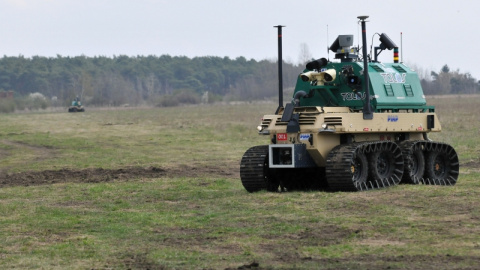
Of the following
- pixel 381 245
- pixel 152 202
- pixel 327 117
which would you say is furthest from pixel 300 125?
pixel 381 245

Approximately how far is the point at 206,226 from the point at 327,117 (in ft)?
16.5

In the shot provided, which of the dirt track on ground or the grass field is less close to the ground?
the grass field

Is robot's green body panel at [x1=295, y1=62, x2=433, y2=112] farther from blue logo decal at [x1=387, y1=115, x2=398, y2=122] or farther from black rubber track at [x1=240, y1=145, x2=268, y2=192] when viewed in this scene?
black rubber track at [x1=240, y1=145, x2=268, y2=192]

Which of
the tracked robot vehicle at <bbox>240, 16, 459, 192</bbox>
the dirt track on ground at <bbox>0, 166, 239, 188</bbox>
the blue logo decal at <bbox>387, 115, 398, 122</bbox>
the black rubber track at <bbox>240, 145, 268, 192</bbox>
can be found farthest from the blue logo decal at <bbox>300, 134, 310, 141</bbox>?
the dirt track on ground at <bbox>0, 166, 239, 188</bbox>

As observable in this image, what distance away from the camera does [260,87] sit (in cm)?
13475

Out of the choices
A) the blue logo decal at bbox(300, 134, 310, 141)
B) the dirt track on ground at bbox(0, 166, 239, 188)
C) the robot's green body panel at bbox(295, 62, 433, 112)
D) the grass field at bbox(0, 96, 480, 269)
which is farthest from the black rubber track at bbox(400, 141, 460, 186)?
the dirt track on ground at bbox(0, 166, 239, 188)

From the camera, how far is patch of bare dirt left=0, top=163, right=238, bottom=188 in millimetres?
25109

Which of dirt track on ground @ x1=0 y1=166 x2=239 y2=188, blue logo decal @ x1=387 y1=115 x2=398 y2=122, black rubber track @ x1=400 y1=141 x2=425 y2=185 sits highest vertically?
blue logo decal @ x1=387 y1=115 x2=398 y2=122

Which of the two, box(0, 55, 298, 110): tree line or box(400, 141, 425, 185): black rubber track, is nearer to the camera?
box(400, 141, 425, 185): black rubber track

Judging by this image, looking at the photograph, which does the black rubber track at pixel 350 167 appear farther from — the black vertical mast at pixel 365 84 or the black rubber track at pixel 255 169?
the black rubber track at pixel 255 169

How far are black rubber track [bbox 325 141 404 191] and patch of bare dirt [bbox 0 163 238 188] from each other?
669cm

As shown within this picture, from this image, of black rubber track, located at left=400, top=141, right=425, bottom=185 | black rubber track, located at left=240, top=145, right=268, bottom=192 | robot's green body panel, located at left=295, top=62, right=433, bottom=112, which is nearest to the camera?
black rubber track, located at left=240, top=145, right=268, bottom=192

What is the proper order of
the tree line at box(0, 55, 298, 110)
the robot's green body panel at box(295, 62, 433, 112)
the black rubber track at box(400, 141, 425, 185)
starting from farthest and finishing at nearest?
1. the tree line at box(0, 55, 298, 110)
2. the robot's green body panel at box(295, 62, 433, 112)
3. the black rubber track at box(400, 141, 425, 185)

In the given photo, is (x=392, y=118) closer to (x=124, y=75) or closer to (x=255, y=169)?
(x=255, y=169)
